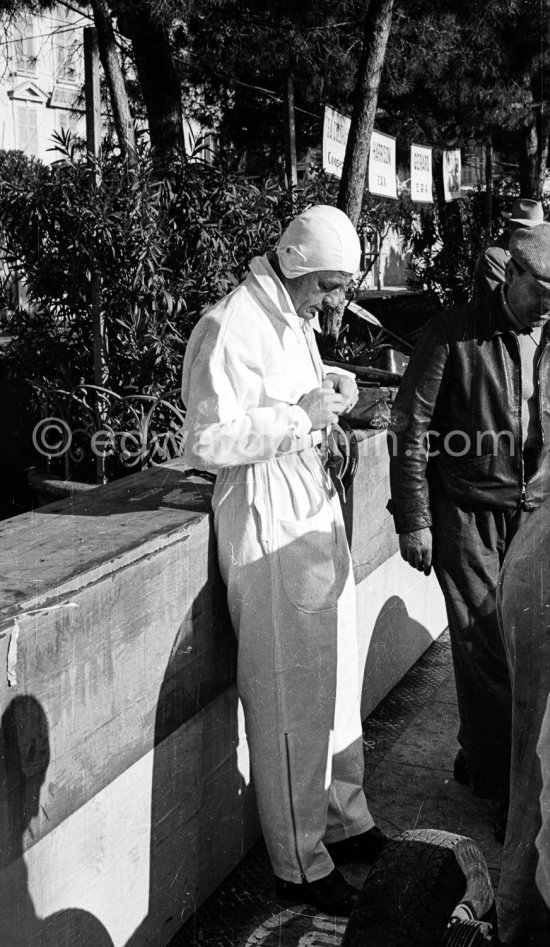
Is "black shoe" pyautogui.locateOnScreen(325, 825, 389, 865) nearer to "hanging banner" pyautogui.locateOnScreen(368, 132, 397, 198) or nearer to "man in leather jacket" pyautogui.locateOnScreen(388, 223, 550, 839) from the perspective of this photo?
"man in leather jacket" pyautogui.locateOnScreen(388, 223, 550, 839)

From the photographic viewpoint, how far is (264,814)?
2984 millimetres

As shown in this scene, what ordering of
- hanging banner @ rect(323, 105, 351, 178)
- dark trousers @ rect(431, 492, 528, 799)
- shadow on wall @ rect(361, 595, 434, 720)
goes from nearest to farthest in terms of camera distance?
dark trousers @ rect(431, 492, 528, 799), shadow on wall @ rect(361, 595, 434, 720), hanging banner @ rect(323, 105, 351, 178)

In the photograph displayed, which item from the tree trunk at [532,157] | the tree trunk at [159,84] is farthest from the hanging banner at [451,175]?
the tree trunk at [159,84]

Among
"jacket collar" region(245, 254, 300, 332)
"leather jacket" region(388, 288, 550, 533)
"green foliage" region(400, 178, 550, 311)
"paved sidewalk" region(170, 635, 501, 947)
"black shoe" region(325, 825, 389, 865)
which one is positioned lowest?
"paved sidewalk" region(170, 635, 501, 947)

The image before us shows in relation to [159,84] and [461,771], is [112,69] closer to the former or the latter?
[159,84]

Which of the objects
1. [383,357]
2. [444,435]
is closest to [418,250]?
[383,357]

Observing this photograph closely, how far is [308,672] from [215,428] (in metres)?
0.74

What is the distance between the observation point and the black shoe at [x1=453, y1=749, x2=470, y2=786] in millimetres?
3818

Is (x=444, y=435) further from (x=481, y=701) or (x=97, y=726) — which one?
(x=97, y=726)

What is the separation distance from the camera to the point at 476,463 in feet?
11.3

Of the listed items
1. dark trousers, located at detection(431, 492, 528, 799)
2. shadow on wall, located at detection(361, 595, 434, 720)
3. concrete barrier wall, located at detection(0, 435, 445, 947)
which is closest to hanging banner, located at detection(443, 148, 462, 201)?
shadow on wall, located at detection(361, 595, 434, 720)

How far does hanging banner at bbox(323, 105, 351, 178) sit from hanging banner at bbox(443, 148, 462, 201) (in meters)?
5.50

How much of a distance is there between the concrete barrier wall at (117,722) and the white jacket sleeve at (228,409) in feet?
0.90

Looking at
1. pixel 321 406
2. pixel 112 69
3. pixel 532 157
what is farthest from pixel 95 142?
pixel 532 157
